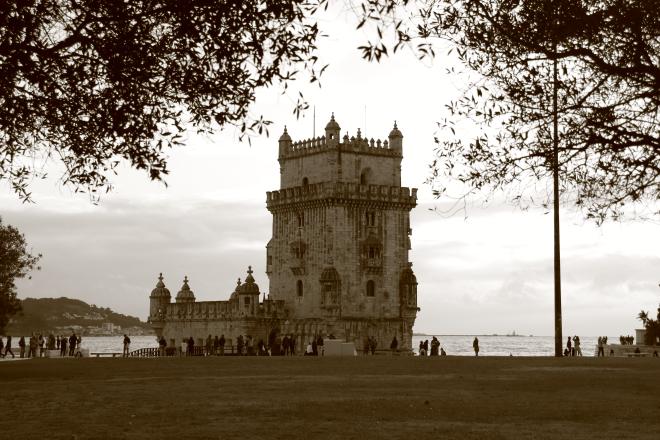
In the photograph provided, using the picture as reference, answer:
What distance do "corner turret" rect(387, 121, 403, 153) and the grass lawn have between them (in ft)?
189

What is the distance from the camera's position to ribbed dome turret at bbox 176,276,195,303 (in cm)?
9962

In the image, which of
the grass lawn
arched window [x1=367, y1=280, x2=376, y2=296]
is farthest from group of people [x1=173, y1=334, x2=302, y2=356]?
the grass lawn

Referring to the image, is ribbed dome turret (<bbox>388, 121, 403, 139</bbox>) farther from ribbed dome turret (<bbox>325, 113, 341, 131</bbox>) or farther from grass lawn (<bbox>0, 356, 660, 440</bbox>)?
grass lawn (<bbox>0, 356, 660, 440</bbox>)

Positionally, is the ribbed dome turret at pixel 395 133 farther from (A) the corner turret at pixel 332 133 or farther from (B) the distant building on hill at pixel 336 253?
(A) the corner turret at pixel 332 133

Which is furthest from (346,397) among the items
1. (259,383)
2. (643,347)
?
(643,347)

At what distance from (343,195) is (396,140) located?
315 inches

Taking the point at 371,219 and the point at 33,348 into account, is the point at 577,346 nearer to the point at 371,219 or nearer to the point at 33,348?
the point at 371,219

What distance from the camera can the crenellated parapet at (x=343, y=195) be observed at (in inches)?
3438

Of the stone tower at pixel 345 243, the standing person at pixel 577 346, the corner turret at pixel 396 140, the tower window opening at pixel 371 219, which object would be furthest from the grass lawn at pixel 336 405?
the corner turret at pixel 396 140

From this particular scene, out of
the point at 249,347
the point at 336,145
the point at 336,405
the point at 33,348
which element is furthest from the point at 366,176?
the point at 336,405

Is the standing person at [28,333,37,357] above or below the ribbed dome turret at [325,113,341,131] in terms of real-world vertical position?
below

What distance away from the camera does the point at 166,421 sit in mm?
19922

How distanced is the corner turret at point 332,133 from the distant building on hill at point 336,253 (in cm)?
8

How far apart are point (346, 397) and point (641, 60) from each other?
389 inches
